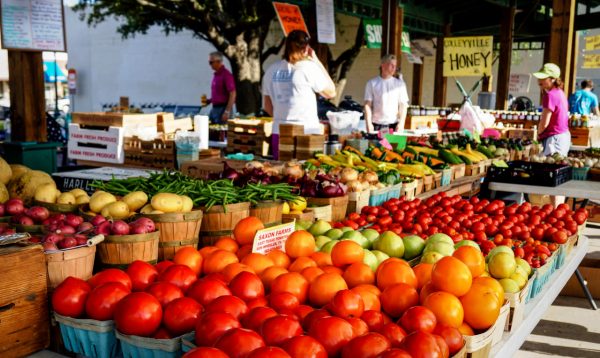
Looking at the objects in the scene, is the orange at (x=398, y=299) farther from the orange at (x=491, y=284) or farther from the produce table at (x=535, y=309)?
the produce table at (x=535, y=309)

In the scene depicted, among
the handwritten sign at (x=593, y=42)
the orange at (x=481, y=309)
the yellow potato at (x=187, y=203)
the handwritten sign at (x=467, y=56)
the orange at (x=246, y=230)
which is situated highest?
the handwritten sign at (x=593, y=42)

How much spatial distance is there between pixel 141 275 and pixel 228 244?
61cm

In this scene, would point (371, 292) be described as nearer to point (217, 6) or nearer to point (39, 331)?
point (39, 331)

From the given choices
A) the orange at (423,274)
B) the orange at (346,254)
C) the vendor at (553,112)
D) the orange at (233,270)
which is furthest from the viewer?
the vendor at (553,112)

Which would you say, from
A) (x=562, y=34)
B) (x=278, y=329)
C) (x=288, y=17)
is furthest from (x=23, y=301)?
(x=562, y=34)

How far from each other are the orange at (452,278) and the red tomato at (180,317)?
36.5 inches

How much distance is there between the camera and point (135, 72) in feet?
88.9

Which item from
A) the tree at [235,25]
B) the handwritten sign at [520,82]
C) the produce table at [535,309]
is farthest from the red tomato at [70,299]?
the handwritten sign at [520,82]

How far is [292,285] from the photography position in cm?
228

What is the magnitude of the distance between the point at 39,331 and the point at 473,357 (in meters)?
1.61

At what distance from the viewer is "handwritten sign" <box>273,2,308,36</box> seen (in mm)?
9157

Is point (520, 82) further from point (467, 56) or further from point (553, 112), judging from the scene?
point (553, 112)

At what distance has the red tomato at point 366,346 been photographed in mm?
1695

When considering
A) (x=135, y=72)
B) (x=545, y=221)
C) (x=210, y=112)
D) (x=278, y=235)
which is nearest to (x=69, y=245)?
(x=278, y=235)
